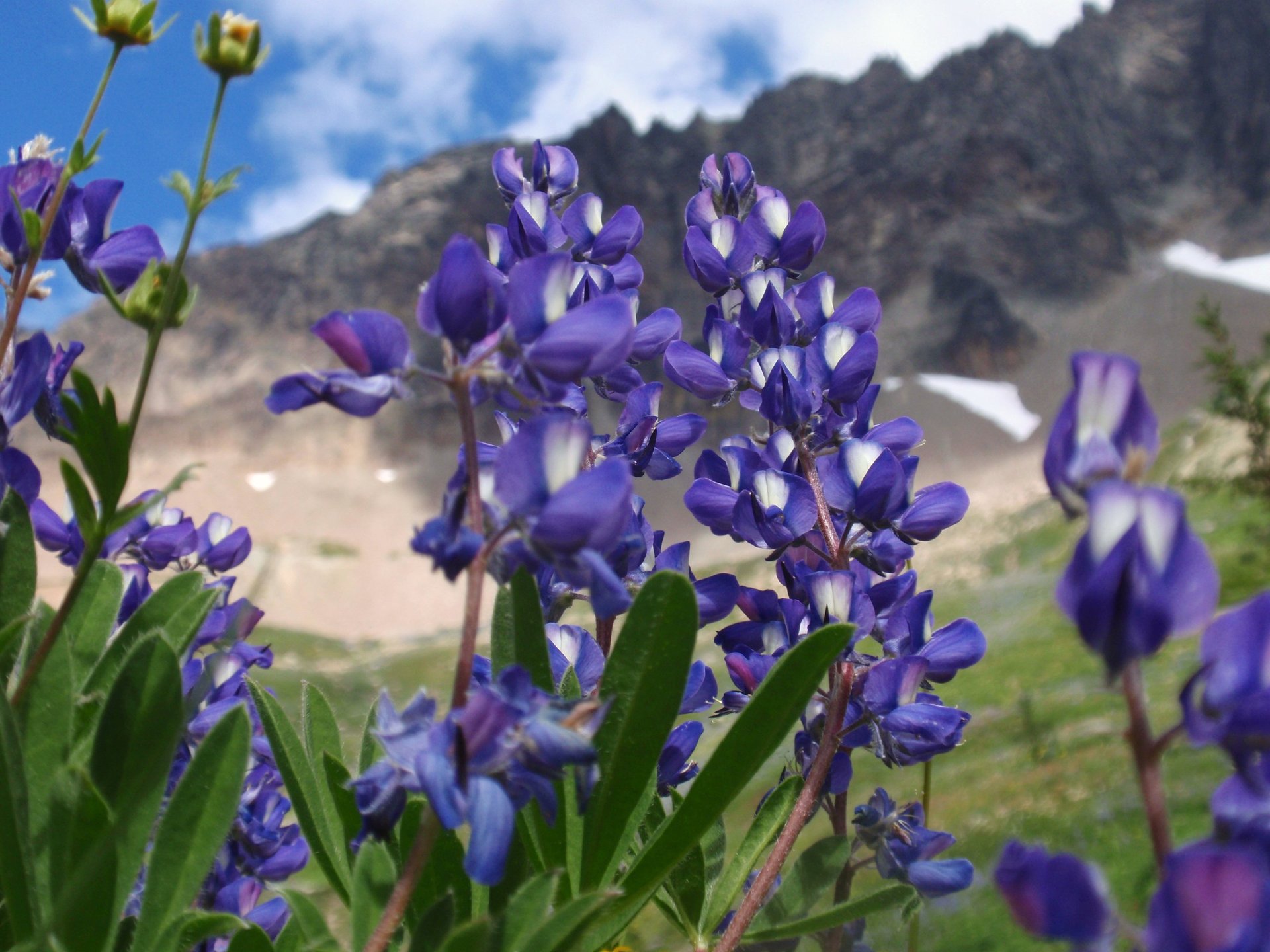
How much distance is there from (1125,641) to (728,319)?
0.81 meters

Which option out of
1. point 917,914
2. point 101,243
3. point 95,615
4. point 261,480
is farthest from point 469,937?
point 261,480

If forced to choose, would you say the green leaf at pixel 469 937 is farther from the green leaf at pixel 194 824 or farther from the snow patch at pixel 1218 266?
the snow patch at pixel 1218 266

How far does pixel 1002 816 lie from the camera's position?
831 centimetres

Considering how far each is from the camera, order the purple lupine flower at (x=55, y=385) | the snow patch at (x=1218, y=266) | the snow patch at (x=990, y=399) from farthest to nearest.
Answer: the snow patch at (x=990, y=399) < the snow patch at (x=1218, y=266) < the purple lupine flower at (x=55, y=385)

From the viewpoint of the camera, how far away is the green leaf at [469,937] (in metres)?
0.54

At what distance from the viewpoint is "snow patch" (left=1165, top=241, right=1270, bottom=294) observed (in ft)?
131

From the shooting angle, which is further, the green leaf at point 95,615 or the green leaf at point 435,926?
the green leaf at point 95,615

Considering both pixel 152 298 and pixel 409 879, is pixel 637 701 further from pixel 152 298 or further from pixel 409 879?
pixel 152 298

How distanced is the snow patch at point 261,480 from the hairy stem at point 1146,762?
50563 mm

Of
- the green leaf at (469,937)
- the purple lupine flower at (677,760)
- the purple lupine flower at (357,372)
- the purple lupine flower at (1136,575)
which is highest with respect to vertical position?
the purple lupine flower at (357,372)

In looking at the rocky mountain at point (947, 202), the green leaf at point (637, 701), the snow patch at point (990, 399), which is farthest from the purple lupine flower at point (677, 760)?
the snow patch at point (990, 399)

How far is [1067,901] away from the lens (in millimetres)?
404

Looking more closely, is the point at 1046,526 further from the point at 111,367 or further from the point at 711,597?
the point at 111,367

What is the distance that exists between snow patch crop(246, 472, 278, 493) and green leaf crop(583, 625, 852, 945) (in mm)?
50210
